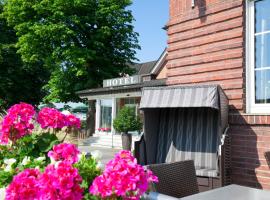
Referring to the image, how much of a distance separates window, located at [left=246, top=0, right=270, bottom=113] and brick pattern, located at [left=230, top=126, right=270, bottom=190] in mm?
346

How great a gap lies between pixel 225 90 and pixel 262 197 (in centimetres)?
322

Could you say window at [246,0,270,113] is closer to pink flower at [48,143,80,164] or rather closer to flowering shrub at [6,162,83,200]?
pink flower at [48,143,80,164]

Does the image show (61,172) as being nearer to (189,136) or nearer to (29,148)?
(29,148)

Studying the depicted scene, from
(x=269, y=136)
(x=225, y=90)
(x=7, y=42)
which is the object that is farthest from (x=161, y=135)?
(x=7, y=42)

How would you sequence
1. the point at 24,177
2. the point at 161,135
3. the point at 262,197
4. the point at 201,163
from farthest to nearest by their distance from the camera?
the point at 161,135, the point at 201,163, the point at 262,197, the point at 24,177

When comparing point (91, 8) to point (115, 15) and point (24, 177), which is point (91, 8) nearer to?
point (115, 15)

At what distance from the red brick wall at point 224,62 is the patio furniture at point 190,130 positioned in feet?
0.75

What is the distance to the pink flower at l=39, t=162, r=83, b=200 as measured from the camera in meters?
1.60

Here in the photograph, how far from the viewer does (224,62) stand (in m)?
5.69

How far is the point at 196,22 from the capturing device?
20.4ft

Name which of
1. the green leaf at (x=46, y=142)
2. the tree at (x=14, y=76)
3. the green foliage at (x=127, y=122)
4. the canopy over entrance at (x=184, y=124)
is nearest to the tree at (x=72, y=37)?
the tree at (x=14, y=76)

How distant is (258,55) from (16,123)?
3.75 meters

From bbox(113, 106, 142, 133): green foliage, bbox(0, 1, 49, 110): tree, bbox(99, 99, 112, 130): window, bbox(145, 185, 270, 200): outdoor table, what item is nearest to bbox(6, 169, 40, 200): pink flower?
bbox(145, 185, 270, 200): outdoor table

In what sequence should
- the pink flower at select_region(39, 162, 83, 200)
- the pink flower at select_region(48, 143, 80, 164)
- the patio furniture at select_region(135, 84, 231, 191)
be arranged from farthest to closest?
the patio furniture at select_region(135, 84, 231, 191) → the pink flower at select_region(48, 143, 80, 164) → the pink flower at select_region(39, 162, 83, 200)
